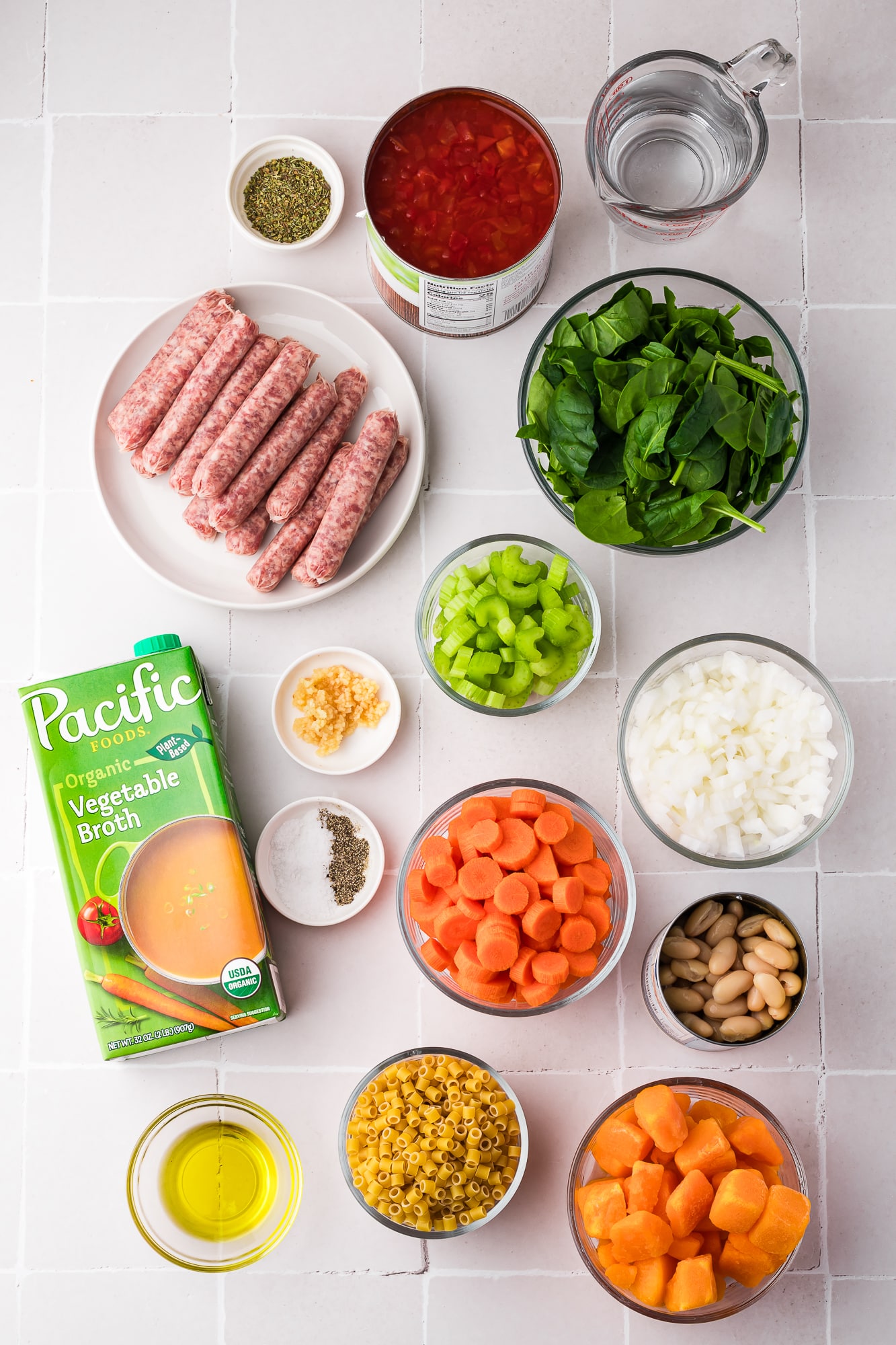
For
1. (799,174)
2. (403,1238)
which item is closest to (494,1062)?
(403,1238)

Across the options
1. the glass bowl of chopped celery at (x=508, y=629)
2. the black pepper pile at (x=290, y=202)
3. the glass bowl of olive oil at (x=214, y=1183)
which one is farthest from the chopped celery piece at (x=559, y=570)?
the glass bowl of olive oil at (x=214, y=1183)

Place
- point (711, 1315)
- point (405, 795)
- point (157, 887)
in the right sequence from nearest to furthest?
point (711, 1315), point (157, 887), point (405, 795)

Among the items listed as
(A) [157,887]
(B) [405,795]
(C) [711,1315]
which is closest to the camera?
(C) [711,1315]

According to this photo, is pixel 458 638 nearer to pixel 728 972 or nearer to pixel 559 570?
pixel 559 570

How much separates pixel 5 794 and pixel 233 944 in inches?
20.4

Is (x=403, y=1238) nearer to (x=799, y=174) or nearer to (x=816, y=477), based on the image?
(x=816, y=477)

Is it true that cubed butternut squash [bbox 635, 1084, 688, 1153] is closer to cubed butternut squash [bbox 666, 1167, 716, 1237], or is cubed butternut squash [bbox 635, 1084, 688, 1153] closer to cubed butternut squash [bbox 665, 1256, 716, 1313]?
cubed butternut squash [bbox 666, 1167, 716, 1237]

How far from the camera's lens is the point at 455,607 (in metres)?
1.53

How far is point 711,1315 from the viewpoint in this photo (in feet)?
4.59

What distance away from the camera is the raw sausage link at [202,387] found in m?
1.55

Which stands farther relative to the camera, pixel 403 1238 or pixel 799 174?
pixel 799 174

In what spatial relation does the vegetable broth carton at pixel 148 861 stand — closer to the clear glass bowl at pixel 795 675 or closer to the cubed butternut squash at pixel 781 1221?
the clear glass bowl at pixel 795 675

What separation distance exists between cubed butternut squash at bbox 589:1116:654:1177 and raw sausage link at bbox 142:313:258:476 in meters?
1.32

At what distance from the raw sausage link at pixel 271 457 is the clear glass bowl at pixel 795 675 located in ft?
2.36
